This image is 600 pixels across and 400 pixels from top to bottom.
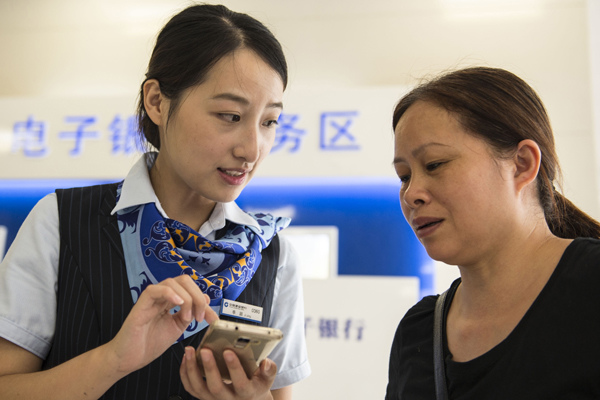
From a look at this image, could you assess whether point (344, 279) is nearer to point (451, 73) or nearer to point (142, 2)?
point (451, 73)

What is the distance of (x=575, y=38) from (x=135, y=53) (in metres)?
2.73

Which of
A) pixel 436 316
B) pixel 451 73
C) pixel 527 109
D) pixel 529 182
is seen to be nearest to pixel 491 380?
pixel 436 316

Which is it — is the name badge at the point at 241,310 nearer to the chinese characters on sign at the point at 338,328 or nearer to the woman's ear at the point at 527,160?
the woman's ear at the point at 527,160

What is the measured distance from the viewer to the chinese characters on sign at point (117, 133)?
3.26 meters

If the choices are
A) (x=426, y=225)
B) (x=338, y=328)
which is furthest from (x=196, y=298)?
(x=338, y=328)

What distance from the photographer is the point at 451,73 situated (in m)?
1.37

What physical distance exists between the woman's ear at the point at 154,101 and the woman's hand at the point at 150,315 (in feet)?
1.62

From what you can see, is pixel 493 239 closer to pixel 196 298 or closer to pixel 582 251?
pixel 582 251

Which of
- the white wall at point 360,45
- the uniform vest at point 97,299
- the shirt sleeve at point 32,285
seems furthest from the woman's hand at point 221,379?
the white wall at point 360,45

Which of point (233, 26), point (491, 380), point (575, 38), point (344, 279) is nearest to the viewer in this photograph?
point (491, 380)

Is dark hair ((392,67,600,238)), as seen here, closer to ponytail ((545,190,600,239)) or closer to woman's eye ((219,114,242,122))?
ponytail ((545,190,600,239))

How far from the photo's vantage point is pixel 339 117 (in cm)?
328

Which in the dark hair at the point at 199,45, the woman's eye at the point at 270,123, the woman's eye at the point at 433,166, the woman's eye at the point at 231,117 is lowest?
the woman's eye at the point at 433,166

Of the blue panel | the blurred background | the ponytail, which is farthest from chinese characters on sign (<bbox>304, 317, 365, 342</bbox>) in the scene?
the ponytail
